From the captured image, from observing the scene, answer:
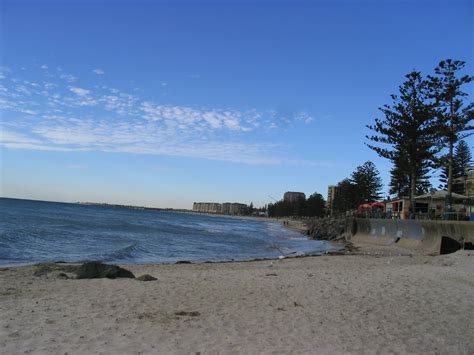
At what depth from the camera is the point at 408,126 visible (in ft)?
116

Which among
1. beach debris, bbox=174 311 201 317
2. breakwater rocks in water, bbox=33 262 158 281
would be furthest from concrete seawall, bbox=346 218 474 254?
beach debris, bbox=174 311 201 317

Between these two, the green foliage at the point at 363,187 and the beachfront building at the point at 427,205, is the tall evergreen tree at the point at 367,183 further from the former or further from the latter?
the beachfront building at the point at 427,205

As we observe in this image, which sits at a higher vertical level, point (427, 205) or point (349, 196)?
point (349, 196)

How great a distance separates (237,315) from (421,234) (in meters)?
19.7

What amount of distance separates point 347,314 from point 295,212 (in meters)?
166

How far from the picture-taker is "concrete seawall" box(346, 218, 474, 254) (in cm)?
2077

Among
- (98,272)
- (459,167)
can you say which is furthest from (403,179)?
Answer: (98,272)

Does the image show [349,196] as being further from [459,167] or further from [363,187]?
[459,167]

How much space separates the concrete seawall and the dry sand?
368 inches

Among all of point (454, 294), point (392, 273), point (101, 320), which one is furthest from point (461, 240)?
point (101, 320)

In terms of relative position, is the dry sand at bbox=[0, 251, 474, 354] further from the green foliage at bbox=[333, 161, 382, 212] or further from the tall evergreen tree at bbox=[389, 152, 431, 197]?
the green foliage at bbox=[333, 161, 382, 212]

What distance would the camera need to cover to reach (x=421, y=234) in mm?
24672

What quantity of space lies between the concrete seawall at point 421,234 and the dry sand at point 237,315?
9344 millimetres

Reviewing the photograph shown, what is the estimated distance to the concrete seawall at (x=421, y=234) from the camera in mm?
20766
